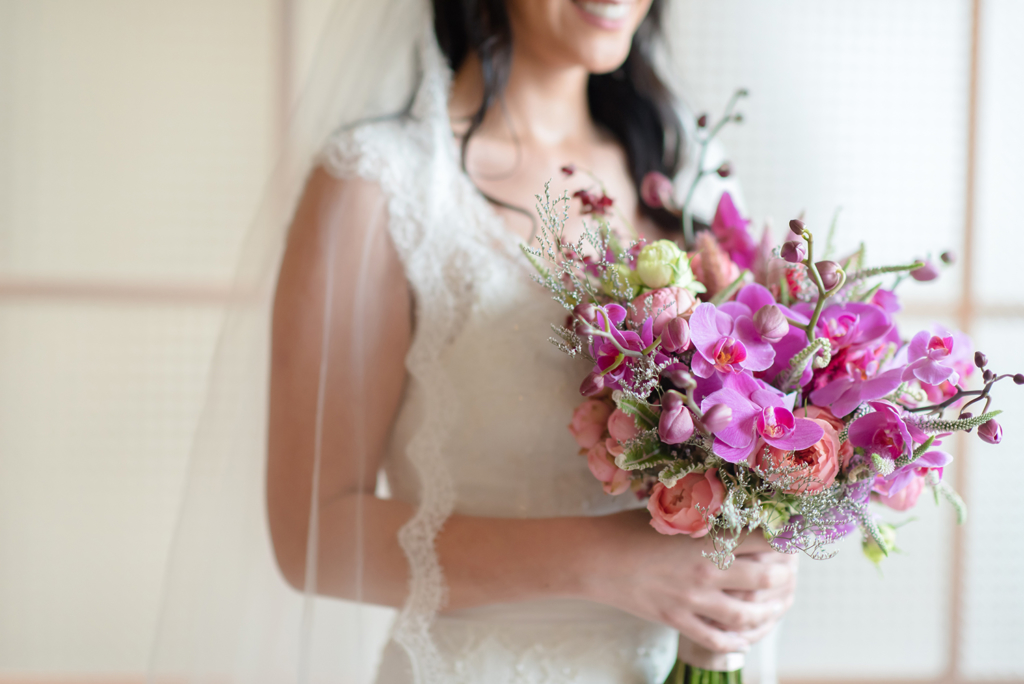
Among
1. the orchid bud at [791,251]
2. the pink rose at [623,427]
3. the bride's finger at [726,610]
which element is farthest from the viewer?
the bride's finger at [726,610]

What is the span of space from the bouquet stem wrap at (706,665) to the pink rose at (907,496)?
21cm

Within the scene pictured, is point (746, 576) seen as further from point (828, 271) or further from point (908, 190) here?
point (908, 190)

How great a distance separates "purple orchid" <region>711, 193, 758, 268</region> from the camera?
72 centimetres

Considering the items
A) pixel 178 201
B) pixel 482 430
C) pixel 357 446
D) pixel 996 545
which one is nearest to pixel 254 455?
pixel 357 446

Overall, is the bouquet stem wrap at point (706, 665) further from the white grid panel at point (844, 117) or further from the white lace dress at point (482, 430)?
the white grid panel at point (844, 117)

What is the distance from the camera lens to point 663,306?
0.53 meters

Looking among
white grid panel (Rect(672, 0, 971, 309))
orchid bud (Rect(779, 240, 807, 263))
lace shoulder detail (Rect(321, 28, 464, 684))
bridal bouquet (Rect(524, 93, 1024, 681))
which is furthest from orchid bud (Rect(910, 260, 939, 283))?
white grid panel (Rect(672, 0, 971, 309))

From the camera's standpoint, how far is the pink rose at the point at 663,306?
0.52 meters

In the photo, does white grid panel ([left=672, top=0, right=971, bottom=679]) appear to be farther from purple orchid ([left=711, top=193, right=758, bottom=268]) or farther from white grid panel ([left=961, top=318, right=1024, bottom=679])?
purple orchid ([left=711, top=193, right=758, bottom=268])

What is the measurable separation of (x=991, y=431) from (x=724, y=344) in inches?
7.5

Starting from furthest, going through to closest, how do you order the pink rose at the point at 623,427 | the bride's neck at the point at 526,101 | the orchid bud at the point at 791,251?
the bride's neck at the point at 526,101 < the pink rose at the point at 623,427 < the orchid bud at the point at 791,251

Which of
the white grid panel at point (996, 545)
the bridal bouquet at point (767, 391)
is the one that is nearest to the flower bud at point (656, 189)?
the bridal bouquet at point (767, 391)

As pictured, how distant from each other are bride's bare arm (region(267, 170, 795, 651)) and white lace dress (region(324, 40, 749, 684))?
0.09 ft

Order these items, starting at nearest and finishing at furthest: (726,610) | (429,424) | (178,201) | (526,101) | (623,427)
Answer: (623,427) → (726,610) → (429,424) → (526,101) → (178,201)
